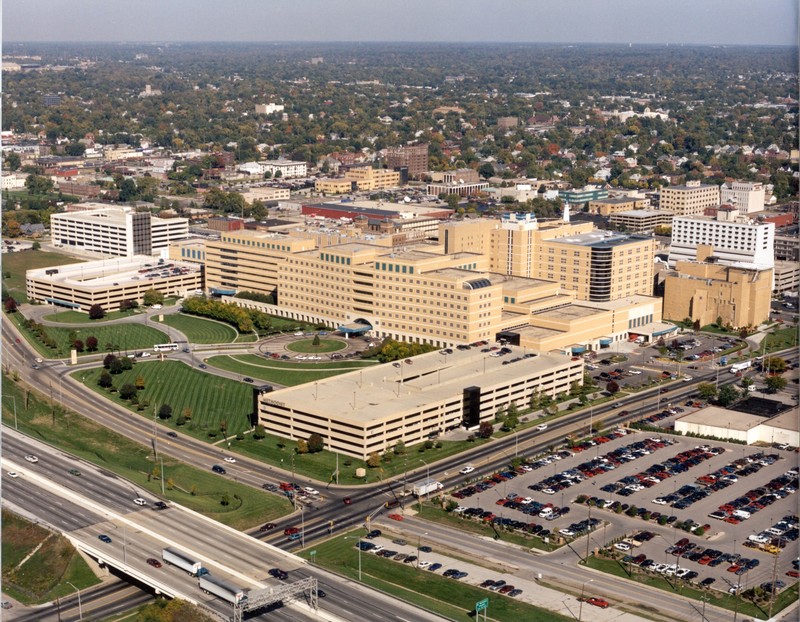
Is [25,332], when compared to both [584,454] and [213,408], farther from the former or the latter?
[584,454]

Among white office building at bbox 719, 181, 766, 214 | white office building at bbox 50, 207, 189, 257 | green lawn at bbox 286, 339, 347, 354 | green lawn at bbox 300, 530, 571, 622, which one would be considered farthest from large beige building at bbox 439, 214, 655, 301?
green lawn at bbox 300, 530, 571, 622

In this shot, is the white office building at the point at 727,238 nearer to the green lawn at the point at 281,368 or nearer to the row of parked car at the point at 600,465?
the row of parked car at the point at 600,465

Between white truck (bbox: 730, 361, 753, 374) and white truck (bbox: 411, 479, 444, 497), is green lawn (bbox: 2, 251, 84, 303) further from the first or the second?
white truck (bbox: 730, 361, 753, 374)

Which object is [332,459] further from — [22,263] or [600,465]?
[22,263]

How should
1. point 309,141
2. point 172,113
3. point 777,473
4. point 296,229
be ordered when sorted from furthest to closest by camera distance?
point 172,113 → point 309,141 → point 296,229 → point 777,473

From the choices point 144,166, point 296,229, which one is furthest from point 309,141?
point 296,229

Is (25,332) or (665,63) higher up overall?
(665,63)
